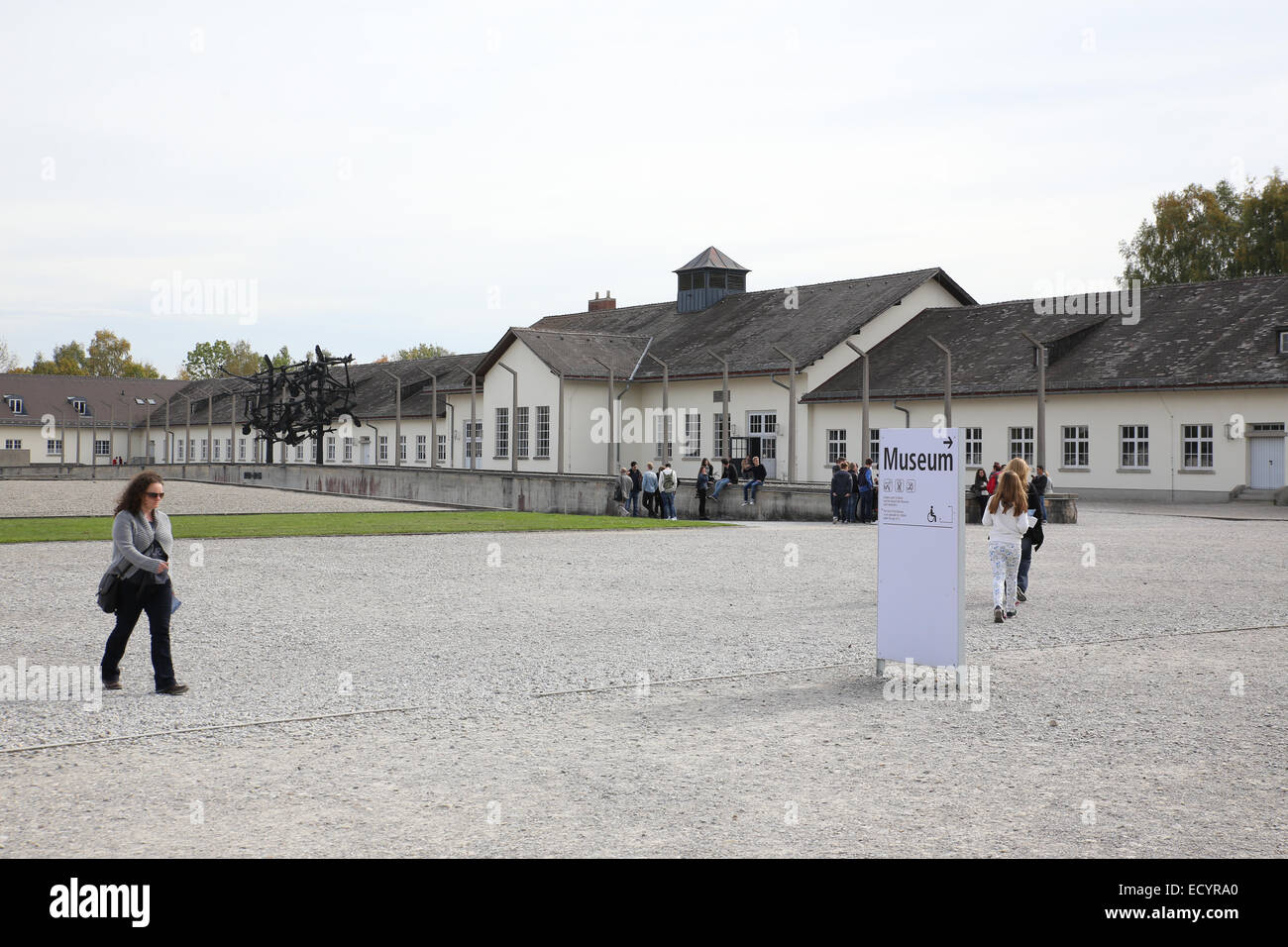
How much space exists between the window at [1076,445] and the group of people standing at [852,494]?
1414cm

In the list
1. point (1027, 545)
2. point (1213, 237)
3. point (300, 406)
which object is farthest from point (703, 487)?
point (1213, 237)

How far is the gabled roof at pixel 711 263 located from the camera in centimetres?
6359

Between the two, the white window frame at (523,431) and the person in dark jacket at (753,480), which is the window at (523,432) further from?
the person in dark jacket at (753,480)

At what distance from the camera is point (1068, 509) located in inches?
1206

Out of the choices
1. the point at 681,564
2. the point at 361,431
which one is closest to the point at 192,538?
the point at 681,564

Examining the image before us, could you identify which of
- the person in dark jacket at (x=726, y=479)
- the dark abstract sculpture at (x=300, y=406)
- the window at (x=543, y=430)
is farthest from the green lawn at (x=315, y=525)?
the dark abstract sculpture at (x=300, y=406)

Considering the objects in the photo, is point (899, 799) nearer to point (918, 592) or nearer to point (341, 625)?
point (918, 592)

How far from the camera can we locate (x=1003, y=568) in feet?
43.6

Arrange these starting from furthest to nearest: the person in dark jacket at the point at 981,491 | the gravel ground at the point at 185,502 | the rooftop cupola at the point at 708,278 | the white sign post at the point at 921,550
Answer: the rooftop cupola at the point at 708,278, the gravel ground at the point at 185,502, the person in dark jacket at the point at 981,491, the white sign post at the point at 921,550

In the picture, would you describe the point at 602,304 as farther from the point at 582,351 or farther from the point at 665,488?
the point at 665,488

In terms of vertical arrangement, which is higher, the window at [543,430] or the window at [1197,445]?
the window at [543,430]

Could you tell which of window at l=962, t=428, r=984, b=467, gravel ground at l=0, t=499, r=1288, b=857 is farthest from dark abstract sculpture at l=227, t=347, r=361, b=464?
gravel ground at l=0, t=499, r=1288, b=857

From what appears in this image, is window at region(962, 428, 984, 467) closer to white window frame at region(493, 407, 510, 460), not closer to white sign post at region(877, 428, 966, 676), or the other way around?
white window frame at region(493, 407, 510, 460)
